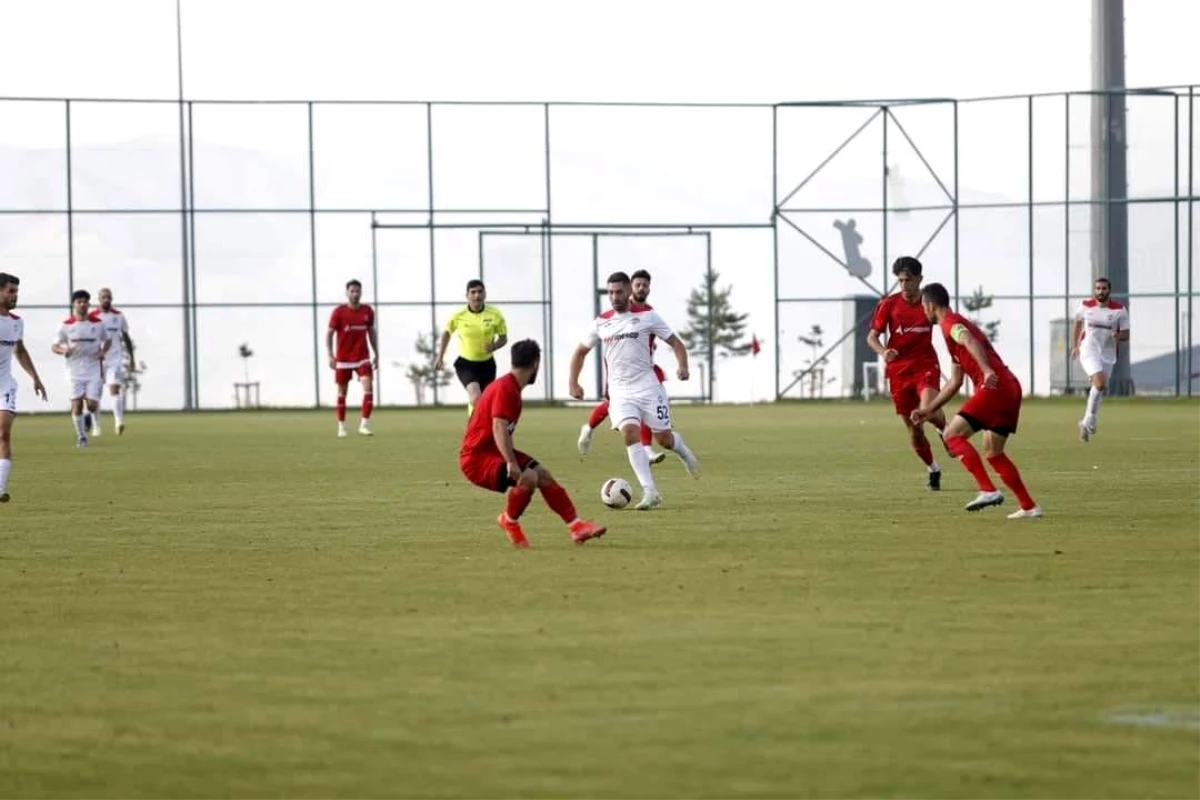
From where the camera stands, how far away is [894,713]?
7.43 metres

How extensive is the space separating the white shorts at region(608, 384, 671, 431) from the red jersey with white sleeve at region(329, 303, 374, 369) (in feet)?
52.9

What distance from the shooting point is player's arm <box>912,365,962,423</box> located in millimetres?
15664

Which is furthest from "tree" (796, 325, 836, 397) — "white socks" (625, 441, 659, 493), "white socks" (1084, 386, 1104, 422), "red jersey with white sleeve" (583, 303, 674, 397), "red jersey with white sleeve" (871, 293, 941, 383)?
"white socks" (625, 441, 659, 493)

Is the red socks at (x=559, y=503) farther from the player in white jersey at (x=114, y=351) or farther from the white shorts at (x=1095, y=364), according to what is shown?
the player in white jersey at (x=114, y=351)

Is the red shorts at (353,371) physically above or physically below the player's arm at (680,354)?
below

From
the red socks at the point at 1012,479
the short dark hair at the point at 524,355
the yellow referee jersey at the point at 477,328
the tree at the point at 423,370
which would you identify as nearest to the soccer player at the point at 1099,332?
the yellow referee jersey at the point at 477,328

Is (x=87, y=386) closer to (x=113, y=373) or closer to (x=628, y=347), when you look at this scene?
(x=113, y=373)

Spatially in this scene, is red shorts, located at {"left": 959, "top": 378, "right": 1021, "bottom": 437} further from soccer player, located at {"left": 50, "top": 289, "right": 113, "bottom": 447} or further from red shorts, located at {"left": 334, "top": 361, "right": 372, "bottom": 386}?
red shorts, located at {"left": 334, "top": 361, "right": 372, "bottom": 386}

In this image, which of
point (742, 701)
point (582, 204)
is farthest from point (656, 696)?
point (582, 204)

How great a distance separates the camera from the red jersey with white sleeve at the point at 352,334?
111ft

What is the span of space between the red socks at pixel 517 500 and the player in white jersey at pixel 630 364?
12.8 ft

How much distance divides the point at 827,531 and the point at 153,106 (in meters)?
39.3

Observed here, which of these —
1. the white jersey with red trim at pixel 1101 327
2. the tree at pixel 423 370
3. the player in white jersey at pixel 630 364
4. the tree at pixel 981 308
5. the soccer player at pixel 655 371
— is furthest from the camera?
the tree at pixel 423 370

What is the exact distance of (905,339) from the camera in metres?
19.5
